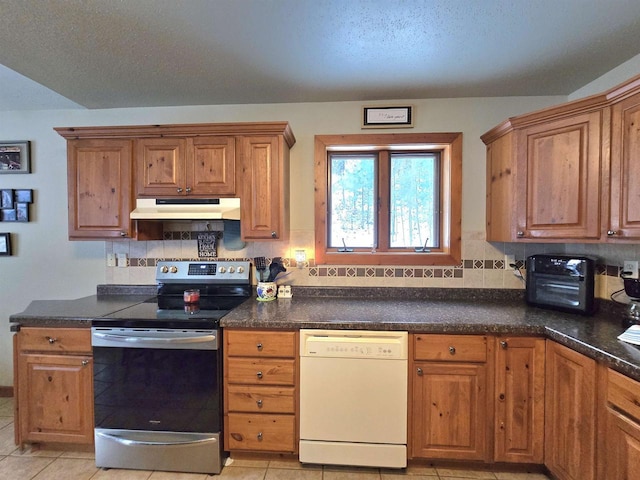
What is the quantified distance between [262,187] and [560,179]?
185cm

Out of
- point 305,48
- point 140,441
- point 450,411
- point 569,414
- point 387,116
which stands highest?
point 305,48

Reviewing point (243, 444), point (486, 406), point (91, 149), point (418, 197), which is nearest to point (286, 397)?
point (243, 444)

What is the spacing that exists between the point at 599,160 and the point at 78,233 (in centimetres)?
336

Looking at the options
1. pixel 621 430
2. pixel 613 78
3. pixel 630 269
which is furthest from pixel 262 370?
pixel 613 78

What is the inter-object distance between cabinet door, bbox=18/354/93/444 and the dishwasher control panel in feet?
4.45

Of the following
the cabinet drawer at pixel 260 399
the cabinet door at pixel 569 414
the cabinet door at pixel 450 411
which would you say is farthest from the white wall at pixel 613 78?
the cabinet drawer at pixel 260 399

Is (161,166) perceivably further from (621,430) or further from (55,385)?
(621,430)

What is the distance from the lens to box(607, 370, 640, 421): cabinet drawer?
117 cm

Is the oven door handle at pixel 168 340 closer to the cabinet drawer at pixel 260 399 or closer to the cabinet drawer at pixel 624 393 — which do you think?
the cabinet drawer at pixel 260 399

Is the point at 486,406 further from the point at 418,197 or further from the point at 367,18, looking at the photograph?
the point at 367,18

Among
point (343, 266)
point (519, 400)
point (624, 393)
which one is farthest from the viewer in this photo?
point (343, 266)

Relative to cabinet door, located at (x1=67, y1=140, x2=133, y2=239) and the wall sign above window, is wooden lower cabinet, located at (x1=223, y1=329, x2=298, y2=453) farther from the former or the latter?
the wall sign above window

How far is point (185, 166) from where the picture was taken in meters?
2.13

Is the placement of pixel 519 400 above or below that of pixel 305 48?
below
